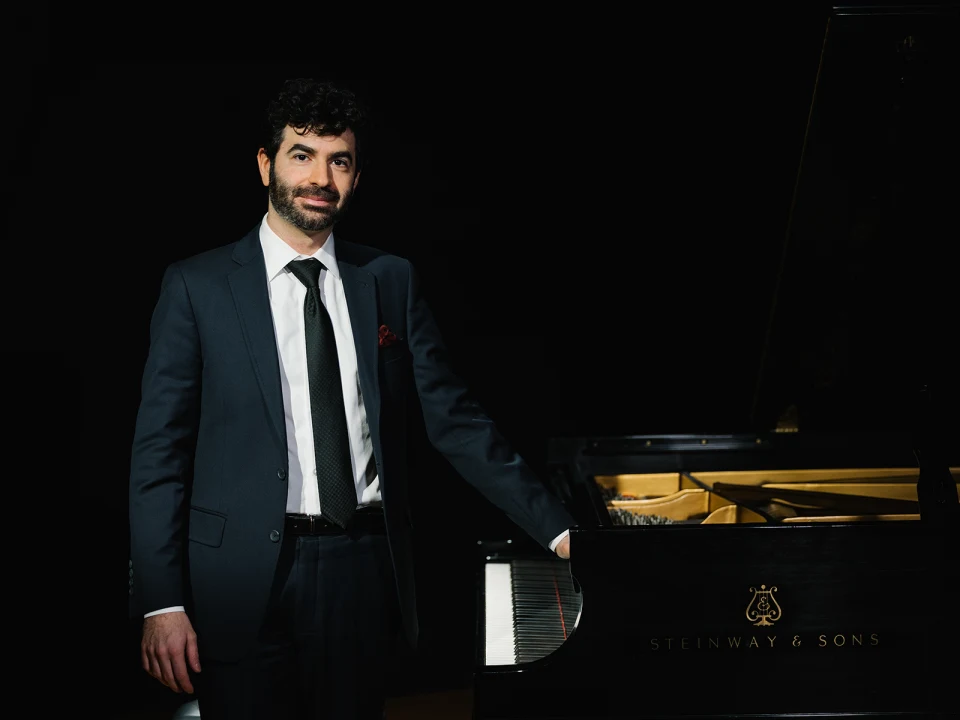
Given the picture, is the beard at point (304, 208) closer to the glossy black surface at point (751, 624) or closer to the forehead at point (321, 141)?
the forehead at point (321, 141)

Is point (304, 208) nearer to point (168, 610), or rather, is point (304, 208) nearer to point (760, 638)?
point (168, 610)

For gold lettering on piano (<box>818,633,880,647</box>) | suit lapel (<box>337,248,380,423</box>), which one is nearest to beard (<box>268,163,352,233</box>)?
suit lapel (<box>337,248,380,423</box>)

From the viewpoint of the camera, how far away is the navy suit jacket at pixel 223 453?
2010 mm

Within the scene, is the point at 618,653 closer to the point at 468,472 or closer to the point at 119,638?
the point at 468,472

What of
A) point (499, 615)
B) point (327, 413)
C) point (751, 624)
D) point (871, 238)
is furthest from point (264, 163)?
point (871, 238)

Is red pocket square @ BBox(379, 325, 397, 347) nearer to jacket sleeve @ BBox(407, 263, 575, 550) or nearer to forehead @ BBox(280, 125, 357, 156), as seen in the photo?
jacket sleeve @ BBox(407, 263, 575, 550)

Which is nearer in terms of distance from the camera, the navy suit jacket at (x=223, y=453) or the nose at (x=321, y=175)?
the navy suit jacket at (x=223, y=453)

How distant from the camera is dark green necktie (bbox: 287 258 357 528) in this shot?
2084mm

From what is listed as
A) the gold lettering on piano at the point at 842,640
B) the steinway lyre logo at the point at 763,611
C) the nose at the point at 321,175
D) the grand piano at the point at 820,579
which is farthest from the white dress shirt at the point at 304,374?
the gold lettering on piano at the point at 842,640

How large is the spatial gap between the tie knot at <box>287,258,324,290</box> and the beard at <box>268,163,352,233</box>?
0.07 metres

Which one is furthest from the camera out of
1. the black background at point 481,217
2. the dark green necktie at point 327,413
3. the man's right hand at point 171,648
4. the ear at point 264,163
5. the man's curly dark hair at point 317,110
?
the black background at point 481,217

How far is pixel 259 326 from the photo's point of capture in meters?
2.10

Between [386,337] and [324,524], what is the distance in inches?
16.1

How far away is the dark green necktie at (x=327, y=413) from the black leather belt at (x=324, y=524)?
25 mm
